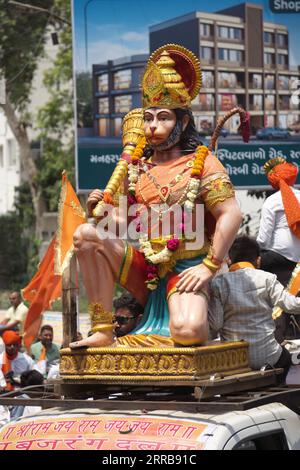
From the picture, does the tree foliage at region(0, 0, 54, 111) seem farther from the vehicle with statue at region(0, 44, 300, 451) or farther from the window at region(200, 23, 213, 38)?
the vehicle with statue at region(0, 44, 300, 451)

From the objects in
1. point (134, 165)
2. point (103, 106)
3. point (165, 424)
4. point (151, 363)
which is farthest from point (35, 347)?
point (165, 424)

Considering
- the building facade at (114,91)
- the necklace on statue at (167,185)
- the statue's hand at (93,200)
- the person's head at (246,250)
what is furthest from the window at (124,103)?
the necklace on statue at (167,185)

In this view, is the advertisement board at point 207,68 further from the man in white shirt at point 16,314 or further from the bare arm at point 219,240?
the bare arm at point 219,240

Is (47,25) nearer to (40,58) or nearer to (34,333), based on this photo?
(40,58)

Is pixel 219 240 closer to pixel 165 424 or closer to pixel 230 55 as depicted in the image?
pixel 165 424

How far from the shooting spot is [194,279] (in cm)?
620

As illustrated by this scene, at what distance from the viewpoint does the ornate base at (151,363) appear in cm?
594

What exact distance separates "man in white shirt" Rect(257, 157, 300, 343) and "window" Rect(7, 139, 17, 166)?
30.2 meters

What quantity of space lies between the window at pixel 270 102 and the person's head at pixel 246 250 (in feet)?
32.0

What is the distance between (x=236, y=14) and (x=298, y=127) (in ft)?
5.85

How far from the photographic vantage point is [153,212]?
655 cm

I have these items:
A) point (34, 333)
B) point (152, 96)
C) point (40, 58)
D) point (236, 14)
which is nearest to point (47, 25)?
point (40, 58)

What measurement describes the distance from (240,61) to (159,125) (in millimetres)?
11038

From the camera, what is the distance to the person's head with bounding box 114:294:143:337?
24.6 ft
